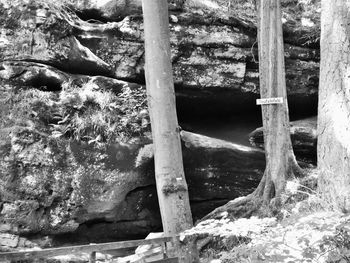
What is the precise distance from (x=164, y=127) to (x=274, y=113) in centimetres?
198

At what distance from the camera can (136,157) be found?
7.71 meters

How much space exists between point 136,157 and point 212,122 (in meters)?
3.83

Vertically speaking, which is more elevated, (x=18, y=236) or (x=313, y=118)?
(x=313, y=118)

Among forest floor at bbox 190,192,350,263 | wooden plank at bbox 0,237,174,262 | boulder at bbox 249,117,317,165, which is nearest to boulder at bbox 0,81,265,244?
boulder at bbox 249,117,317,165

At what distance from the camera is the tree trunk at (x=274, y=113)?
245 inches

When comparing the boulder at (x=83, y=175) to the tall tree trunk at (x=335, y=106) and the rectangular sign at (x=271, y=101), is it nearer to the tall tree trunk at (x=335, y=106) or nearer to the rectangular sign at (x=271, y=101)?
the rectangular sign at (x=271, y=101)

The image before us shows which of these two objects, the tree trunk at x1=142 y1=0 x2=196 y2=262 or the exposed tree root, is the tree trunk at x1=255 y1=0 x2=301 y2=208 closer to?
the exposed tree root

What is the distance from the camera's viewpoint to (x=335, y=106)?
422 centimetres

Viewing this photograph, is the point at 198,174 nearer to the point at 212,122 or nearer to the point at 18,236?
the point at 212,122

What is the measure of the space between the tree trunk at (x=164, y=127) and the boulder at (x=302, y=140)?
11.6 ft

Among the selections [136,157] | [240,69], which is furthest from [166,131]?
[240,69]

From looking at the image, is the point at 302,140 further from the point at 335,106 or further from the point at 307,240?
the point at 307,240

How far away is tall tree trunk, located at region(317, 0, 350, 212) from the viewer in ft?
13.1

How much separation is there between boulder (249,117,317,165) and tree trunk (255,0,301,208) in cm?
255
